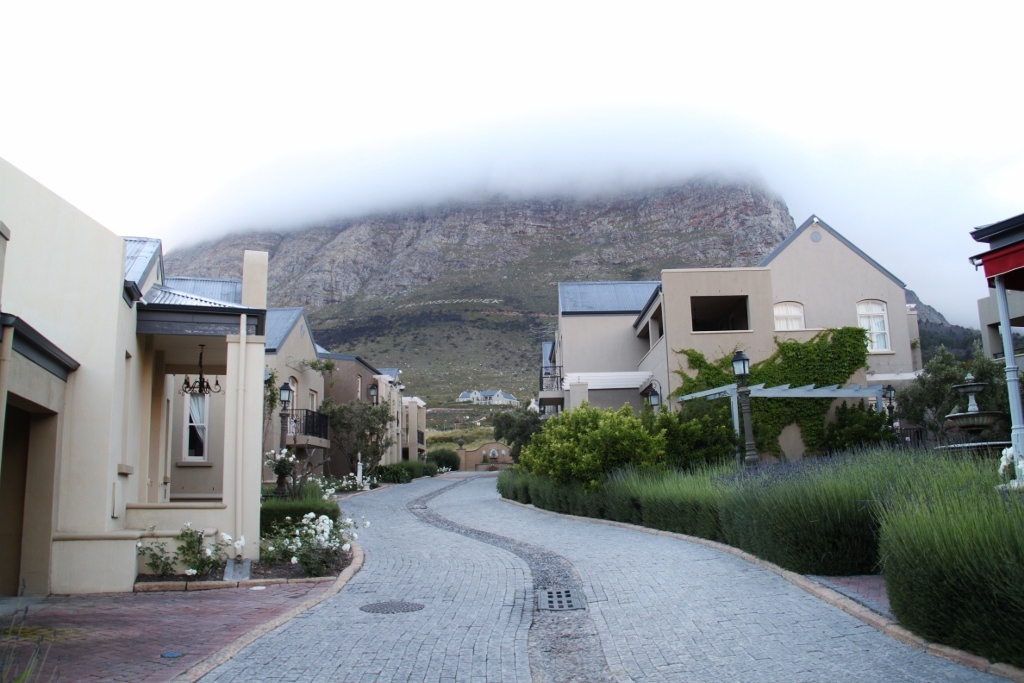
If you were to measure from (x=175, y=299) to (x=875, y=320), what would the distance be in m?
22.1

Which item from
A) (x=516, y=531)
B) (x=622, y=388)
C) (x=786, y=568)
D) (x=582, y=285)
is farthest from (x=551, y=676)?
(x=582, y=285)

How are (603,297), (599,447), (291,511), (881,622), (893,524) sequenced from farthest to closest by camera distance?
(603,297)
(599,447)
(291,511)
(893,524)
(881,622)

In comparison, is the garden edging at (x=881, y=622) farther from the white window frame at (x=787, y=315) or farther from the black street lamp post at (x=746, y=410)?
the white window frame at (x=787, y=315)

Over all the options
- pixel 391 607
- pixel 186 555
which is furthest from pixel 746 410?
pixel 186 555

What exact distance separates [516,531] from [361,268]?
10711 centimetres

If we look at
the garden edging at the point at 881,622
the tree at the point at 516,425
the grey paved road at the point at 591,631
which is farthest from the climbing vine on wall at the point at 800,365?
the tree at the point at 516,425

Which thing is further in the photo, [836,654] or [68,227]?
[68,227]

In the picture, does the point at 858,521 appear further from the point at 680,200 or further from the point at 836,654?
the point at 680,200

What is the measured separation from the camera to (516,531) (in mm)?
16016

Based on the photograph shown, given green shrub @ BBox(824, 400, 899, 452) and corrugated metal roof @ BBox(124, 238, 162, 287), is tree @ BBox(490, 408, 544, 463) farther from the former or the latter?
corrugated metal roof @ BBox(124, 238, 162, 287)

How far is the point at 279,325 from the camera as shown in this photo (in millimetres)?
28703

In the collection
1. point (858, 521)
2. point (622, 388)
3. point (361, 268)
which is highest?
point (361, 268)

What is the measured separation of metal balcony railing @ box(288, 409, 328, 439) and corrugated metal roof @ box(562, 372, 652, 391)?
31.3ft

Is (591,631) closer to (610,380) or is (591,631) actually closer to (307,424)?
(610,380)
